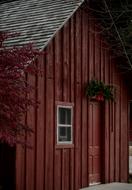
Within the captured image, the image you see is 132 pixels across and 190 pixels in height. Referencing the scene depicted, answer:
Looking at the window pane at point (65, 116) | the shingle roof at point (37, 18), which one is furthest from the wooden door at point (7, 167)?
the shingle roof at point (37, 18)

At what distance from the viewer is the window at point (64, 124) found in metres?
13.5

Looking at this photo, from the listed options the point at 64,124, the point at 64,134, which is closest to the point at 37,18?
the point at 64,124

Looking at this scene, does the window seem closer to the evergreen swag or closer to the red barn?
the red barn

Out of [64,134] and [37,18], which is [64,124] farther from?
[37,18]

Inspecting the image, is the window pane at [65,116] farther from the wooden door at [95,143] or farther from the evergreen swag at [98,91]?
the wooden door at [95,143]

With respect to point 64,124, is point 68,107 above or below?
above

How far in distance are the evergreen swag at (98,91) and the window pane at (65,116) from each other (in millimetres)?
973

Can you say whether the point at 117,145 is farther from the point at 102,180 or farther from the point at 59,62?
the point at 59,62

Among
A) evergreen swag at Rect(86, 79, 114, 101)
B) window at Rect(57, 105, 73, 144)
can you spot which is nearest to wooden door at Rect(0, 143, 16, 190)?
window at Rect(57, 105, 73, 144)

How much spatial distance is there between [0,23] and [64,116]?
11.8 feet

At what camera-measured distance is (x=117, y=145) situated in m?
16.2

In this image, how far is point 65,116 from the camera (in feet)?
45.5

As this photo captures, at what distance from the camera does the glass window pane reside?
13.6m

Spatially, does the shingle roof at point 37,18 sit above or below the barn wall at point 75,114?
above
